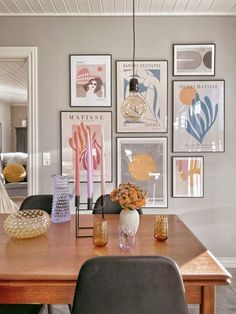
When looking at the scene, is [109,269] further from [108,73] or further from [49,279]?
[108,73]

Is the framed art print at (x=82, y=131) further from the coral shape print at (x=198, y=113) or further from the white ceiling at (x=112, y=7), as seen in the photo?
the white ceiling at (x=112, y=7)

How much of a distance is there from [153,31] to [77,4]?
0.78 meters

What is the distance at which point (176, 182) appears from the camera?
3221 mm

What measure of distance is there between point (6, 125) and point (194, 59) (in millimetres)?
8596

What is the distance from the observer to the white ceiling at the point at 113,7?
9.58ft

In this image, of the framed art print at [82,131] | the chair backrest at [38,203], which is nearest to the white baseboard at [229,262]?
the framed art print at [82,131]

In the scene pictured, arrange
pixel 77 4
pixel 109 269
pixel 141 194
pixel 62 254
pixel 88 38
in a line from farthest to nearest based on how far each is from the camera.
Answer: pixel 88 38, pixel 77 4, pixel 141 194, pixel 62 254, pixel 109 269

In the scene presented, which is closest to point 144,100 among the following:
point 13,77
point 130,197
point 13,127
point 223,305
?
point 130,197

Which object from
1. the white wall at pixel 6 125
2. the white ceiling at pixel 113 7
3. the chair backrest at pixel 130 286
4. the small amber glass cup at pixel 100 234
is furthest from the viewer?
the white wall at pixel 6 125

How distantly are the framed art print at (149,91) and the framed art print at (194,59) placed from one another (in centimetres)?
16

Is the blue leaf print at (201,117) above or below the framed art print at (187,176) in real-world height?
above

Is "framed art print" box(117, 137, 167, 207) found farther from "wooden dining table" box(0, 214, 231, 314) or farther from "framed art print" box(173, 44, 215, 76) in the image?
"wooden dining table" box(0, 214, 231, 314)

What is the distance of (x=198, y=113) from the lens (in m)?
3.20

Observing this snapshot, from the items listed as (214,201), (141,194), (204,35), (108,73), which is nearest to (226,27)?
(204,35)
